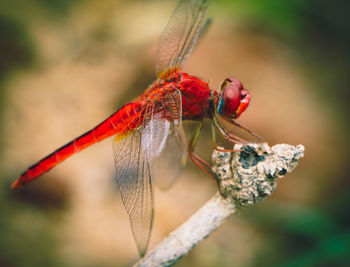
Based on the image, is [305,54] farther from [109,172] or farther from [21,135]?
[21,135]

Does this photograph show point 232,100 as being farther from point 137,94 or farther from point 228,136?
point 137,94

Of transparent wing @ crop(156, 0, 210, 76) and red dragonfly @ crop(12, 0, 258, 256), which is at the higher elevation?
transparent wing @ crop(156, 0, 210, 76)

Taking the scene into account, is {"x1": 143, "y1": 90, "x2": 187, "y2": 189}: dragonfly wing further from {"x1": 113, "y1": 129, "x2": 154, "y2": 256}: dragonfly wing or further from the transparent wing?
the transparent wing

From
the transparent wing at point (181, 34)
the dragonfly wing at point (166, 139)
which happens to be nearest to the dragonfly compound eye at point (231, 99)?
the dragonfly wing at point (166, 139)

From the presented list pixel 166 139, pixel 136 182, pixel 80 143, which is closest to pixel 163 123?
pixel 166 139

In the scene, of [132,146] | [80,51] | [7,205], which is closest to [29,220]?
[7,205]

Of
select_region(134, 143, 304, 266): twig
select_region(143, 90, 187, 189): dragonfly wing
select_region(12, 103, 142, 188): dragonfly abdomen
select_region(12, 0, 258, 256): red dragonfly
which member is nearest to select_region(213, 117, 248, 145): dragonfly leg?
select_region(12, 0, 258, 256): red dragonfly
